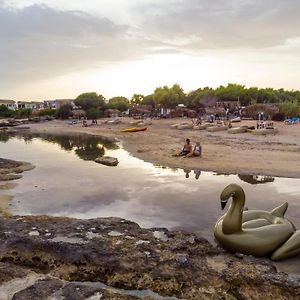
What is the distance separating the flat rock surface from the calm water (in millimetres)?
1134

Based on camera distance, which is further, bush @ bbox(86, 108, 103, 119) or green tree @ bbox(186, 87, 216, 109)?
bush @ bbox(86, 108, 103, 119)

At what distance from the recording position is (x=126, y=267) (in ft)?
26.8

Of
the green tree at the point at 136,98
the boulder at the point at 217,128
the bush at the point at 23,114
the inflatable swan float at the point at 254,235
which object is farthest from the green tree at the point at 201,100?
the inflatable swan float at the point at 254,235

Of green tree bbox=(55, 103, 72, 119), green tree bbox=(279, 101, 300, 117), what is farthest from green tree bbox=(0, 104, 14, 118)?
green tree bbox=(279, 101, 300, 117)

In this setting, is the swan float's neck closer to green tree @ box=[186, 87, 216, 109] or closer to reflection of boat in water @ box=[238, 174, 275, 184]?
reflection of boat in water @ box=[238, 174, 275, 184]

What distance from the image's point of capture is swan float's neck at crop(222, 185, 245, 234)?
898 centimetres

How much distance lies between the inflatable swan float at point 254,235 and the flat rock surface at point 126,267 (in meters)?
0.29

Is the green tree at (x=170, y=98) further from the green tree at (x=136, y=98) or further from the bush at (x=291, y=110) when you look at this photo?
the bush at (x=291, y=110)

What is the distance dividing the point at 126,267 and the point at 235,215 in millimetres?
2812

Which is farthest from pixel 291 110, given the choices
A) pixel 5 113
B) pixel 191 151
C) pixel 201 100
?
pixel 5 113

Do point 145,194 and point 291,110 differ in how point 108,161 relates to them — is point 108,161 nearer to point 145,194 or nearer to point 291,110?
point 145,194

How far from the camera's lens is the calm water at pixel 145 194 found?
40.3ft

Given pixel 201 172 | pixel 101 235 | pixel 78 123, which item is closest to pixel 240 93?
pixel 78 123

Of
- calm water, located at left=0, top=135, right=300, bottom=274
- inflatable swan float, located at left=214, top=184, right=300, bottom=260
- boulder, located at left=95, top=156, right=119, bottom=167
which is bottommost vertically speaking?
boulder, located at left=95, top=156, right=119, bottom=167
